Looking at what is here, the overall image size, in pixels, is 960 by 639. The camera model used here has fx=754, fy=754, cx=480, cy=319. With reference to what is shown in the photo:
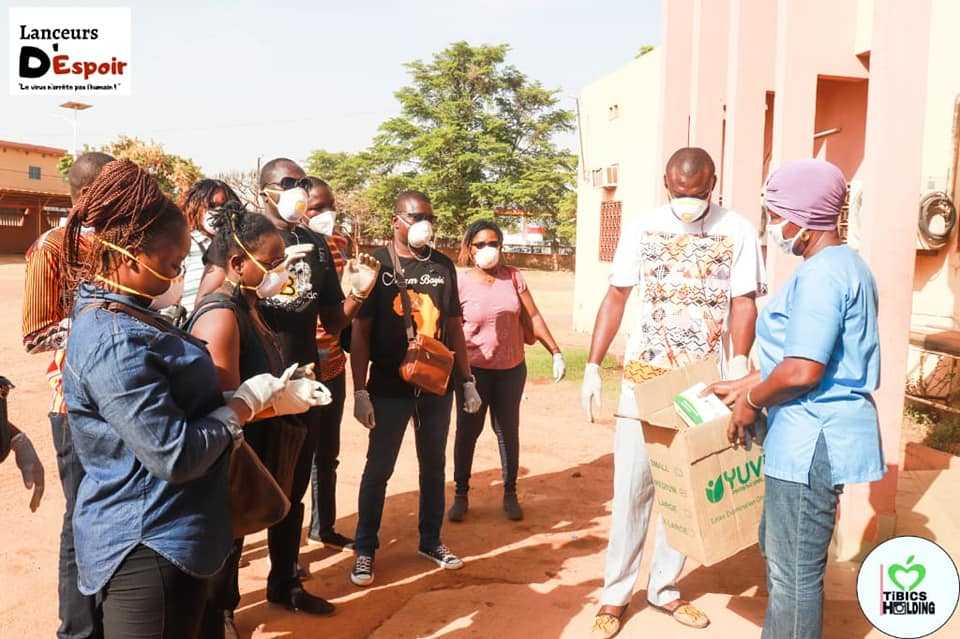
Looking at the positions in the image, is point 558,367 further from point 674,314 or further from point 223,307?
point 223,307

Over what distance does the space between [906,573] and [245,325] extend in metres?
2.92

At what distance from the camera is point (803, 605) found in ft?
8.47

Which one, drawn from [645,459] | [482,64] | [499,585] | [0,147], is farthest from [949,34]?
[0,147]

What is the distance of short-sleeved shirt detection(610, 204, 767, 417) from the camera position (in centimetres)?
347

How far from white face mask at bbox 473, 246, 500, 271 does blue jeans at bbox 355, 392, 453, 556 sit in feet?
4.56

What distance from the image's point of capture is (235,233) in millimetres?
2961

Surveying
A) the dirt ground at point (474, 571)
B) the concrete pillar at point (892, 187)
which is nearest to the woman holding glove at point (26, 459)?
the dirt ground at point (474, 571)

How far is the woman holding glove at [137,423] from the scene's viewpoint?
185 centimetres

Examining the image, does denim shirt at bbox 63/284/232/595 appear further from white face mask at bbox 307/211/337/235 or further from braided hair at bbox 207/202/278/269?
white face mask at bbox 307/211/337/235

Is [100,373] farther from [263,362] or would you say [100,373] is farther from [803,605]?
[803,605]

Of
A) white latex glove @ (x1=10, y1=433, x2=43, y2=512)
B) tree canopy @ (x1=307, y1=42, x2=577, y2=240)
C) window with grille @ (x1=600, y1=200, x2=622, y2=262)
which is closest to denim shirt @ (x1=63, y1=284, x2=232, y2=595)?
white latex glove @ (x1=10, y1=433, x2=43, y2=512)

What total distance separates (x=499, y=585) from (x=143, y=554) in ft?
8.29

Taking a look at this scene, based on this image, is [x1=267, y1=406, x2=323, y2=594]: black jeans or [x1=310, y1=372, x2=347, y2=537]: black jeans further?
[x1=310, y1=372, x2=347, y2=537]: black jeans

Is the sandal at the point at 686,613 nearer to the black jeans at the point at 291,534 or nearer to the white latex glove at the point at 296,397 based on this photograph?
the black jeans at the point at 291,534
